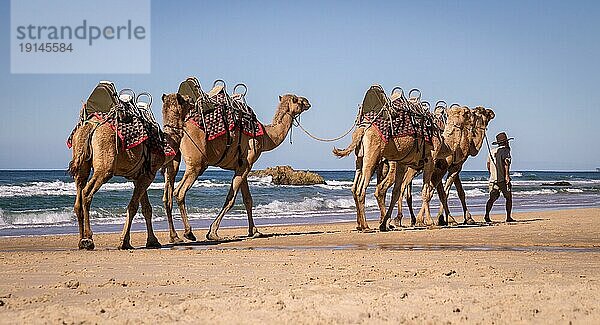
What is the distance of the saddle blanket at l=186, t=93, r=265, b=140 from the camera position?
49.1 feet

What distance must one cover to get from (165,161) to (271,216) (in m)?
14.3

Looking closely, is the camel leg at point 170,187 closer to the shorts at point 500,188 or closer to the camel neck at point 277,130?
the camel neck at point 277,130

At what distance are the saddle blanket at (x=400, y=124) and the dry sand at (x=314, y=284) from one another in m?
3.80

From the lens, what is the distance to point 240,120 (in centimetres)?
1552

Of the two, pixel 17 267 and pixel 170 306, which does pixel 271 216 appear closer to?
pixel 17 267

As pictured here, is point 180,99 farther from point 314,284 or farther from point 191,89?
point 314,284

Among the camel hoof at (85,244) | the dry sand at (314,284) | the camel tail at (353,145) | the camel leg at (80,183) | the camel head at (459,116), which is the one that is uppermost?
the camel head at (459,116)

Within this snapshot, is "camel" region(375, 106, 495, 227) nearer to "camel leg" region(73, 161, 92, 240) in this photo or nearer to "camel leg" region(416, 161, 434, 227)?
"camel leg" region(416, 161, 434, 227)

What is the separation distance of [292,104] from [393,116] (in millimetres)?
2180

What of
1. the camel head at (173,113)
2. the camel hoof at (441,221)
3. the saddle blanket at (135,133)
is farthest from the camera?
the camel hoof at (441,221)

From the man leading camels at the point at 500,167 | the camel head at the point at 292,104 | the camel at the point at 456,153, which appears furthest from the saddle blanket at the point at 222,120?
the man leading camels at the point at 500,167

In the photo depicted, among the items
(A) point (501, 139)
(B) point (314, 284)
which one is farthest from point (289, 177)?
(B) point (314, 284)

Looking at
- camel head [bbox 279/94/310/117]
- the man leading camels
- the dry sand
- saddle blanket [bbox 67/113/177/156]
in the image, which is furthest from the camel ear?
the man leading camels

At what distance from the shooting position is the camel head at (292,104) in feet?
55.6
